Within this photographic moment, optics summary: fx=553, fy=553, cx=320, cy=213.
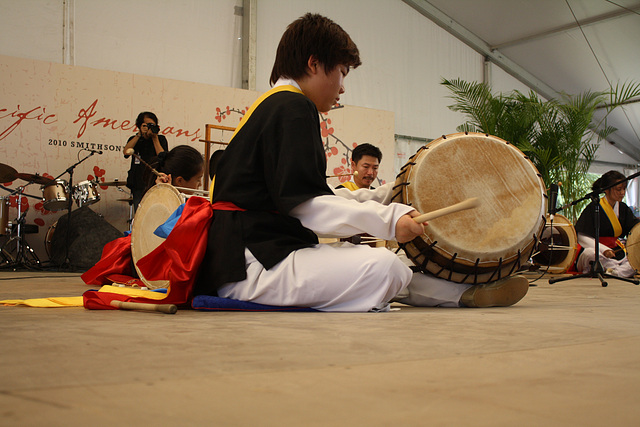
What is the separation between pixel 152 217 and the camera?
8.95ft

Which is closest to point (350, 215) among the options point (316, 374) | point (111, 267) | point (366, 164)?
point (316, 374)

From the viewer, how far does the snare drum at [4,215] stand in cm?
529

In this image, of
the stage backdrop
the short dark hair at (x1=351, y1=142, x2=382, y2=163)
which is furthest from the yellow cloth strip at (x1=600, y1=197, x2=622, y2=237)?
the stage backdrop

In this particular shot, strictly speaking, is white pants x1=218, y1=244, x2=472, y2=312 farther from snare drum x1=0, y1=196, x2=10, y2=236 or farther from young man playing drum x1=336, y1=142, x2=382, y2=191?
snare drum x1=0, y1=196, x2=10, y2=236

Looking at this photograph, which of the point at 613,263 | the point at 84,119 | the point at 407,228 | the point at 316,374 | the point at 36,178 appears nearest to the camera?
the point at 316,374

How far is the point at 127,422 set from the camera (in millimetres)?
558

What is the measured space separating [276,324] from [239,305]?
46cm

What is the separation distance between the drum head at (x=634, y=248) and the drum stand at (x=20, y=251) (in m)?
5.57

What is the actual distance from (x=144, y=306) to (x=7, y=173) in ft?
13.4

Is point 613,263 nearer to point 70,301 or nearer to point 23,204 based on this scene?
point 70,301

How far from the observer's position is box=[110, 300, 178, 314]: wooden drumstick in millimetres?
1680

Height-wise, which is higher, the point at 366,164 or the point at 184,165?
the point at 366,164

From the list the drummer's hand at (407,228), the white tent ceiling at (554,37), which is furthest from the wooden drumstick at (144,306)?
the white tent ceiling at (554,37)

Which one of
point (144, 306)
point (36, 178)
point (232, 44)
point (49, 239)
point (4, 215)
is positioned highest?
point (232, 44)
